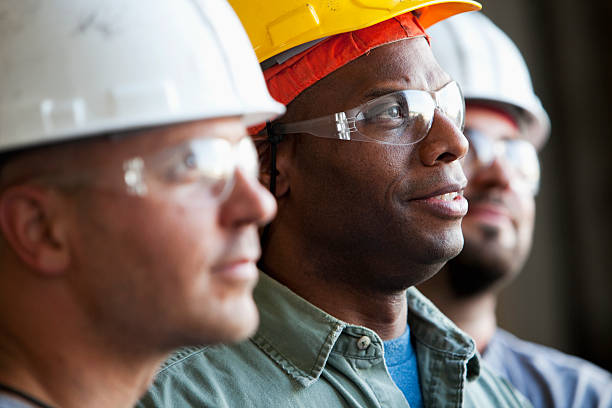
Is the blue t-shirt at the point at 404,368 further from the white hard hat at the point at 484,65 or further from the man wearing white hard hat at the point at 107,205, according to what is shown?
the white hard hat at the point at 484,65

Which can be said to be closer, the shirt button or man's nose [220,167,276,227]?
man's nose [220,167,276,227]

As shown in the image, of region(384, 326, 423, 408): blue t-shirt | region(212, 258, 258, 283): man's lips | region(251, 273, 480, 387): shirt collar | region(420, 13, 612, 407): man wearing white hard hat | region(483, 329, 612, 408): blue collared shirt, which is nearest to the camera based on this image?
region(212, 258, 258, 283): man's lips

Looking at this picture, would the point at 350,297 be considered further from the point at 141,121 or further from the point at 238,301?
the point at 141,121

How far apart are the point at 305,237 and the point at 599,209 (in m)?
4.98

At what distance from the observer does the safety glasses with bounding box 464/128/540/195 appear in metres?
3.71

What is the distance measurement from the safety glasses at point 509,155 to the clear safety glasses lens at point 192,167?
223cm

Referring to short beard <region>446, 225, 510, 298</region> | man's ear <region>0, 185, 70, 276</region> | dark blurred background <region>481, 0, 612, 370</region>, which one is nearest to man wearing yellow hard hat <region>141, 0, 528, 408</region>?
man's ear <region>0, 185, 70, 276</region>

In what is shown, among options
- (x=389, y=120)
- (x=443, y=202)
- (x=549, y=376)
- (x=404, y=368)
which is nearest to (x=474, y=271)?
(x=549, y=376)

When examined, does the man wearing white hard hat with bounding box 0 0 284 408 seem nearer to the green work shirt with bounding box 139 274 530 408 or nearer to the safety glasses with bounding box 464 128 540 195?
the green work shirt with bounding box 139 274 530 408

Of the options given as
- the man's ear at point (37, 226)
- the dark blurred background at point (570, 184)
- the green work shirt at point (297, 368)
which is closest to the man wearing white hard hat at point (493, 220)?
the green work shirt at point (297, 368)

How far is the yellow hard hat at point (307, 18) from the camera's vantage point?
2344mm

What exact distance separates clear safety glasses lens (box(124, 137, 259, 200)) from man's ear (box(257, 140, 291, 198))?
801mm

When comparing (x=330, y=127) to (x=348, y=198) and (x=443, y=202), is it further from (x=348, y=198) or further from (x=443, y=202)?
(x=443, y=202)

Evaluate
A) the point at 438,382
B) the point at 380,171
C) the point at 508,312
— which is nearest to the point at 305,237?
the point at 380,171
